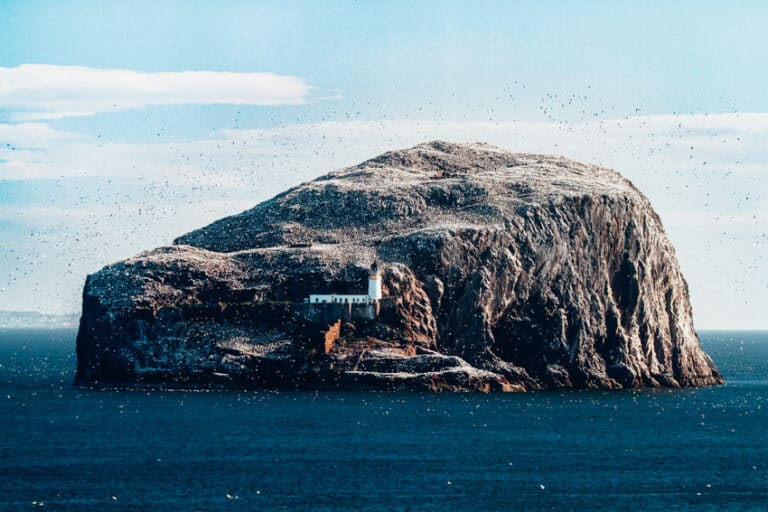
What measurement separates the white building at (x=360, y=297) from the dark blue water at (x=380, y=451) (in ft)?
46.3

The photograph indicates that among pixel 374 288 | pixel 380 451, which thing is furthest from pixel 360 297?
pixel 380 451

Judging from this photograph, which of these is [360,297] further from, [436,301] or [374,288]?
[436,301]

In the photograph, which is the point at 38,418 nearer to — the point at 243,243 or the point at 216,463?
the point at 216,463

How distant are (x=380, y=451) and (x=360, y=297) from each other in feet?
164

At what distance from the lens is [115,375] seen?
166375mm

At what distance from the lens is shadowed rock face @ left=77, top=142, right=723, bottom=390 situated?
161125 millimetres

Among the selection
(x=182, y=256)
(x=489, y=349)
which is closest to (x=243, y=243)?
(x=182, y=256)

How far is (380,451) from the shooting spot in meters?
115

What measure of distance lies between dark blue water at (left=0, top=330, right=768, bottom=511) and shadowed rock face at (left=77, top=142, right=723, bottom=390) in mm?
5948

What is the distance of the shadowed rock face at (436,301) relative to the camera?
16112 cm

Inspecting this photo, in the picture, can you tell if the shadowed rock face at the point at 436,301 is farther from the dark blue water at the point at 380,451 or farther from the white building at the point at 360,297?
the dark blue water at the point at 380,451

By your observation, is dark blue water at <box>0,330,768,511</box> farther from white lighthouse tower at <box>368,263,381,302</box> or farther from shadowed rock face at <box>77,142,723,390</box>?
white lighthouse tower at <box>368,263,381,302</box>

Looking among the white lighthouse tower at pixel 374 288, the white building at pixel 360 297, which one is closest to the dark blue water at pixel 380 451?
the white building at pixel 360 297

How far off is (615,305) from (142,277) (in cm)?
5304
